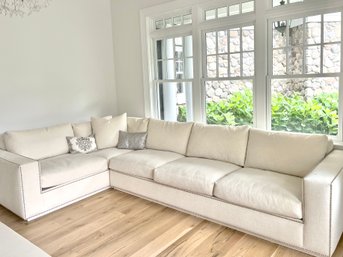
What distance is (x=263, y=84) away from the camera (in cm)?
357

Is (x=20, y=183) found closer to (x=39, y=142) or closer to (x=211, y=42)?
(x=39, y=142)

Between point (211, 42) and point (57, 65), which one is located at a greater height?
point (211, 42)

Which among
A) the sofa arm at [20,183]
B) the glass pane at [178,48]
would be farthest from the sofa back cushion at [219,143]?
the sofa arm at [20,183]

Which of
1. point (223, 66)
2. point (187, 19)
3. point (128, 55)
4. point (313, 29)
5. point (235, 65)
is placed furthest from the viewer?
point (128, 55)

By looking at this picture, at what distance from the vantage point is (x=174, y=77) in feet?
14.9

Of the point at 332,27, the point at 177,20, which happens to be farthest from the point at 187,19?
the point at 332,27

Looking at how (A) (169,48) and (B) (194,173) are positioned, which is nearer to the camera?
(B) (194,173)

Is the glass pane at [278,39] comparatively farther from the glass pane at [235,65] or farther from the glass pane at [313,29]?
the glass pane at [235,65]

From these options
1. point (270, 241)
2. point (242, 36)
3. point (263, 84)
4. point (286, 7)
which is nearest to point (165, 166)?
point (270, 241)

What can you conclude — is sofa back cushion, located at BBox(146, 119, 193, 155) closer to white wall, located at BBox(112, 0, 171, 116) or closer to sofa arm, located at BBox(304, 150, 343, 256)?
white wall, located at BBox(112, 0, 171, 116)

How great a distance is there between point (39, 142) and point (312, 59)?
325 cm

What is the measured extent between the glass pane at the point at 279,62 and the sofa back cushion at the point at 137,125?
1.80 metres

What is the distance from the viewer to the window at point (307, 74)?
123 inches

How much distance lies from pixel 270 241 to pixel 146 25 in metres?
3.46
